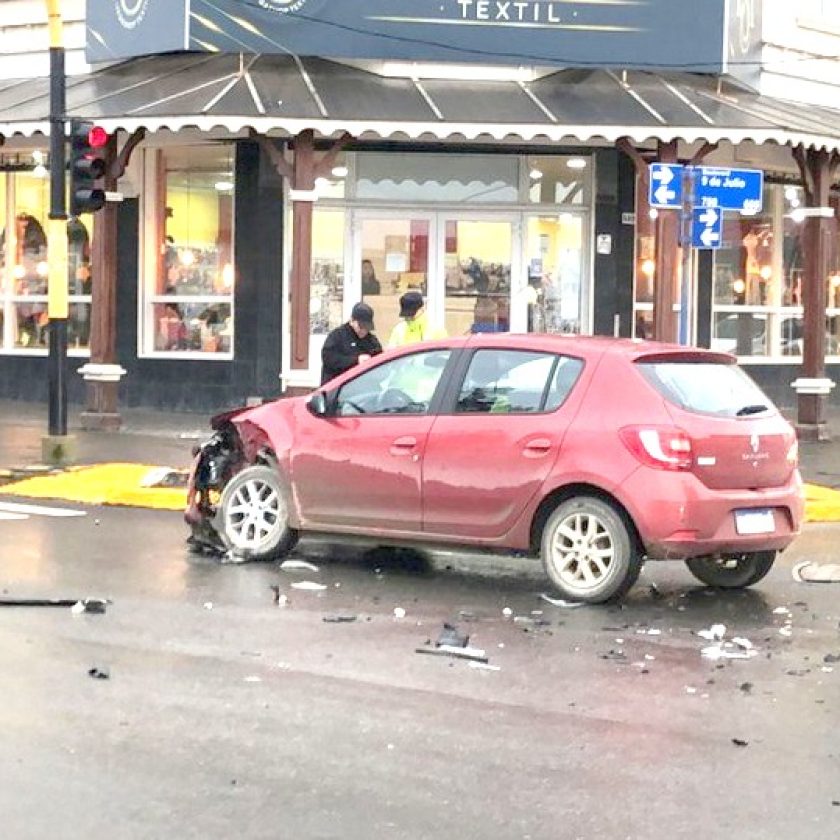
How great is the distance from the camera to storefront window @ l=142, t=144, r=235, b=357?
1992cm

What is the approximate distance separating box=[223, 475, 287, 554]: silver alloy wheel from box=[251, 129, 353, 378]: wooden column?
21.2 feet

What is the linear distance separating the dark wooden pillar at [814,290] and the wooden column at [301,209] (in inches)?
229

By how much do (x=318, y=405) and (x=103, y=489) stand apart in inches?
159

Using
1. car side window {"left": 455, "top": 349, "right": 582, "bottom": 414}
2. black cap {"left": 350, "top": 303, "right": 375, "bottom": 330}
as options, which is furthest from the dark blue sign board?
car side window {"left": 455, "top": 349, "right": 582, "bottom": 414}

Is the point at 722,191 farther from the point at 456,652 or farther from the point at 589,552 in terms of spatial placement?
the point at 456,652

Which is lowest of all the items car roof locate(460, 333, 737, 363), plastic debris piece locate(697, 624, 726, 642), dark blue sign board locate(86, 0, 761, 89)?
plastic debris piece locate(697, 624, 726, 642)

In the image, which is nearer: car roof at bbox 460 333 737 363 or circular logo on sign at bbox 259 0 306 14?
car roof at bbox 460 333 737 363

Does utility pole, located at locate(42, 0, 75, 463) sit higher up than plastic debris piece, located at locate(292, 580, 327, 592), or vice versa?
utility pole, located at locate(42, 0, 75, 463)

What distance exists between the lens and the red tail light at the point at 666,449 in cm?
850

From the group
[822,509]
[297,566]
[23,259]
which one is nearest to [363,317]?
[297,566]

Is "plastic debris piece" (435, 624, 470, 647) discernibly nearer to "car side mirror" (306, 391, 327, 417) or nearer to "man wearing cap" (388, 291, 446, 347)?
"car side mirror" (306, 391, 327, 417)

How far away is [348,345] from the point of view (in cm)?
1276

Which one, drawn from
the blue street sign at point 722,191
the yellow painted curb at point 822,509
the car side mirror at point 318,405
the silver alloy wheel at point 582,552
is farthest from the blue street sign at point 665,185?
the silver alloy wheel at point 582,552

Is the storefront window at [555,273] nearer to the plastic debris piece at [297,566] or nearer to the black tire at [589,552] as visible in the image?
the plastic debris piece at [297,566]
